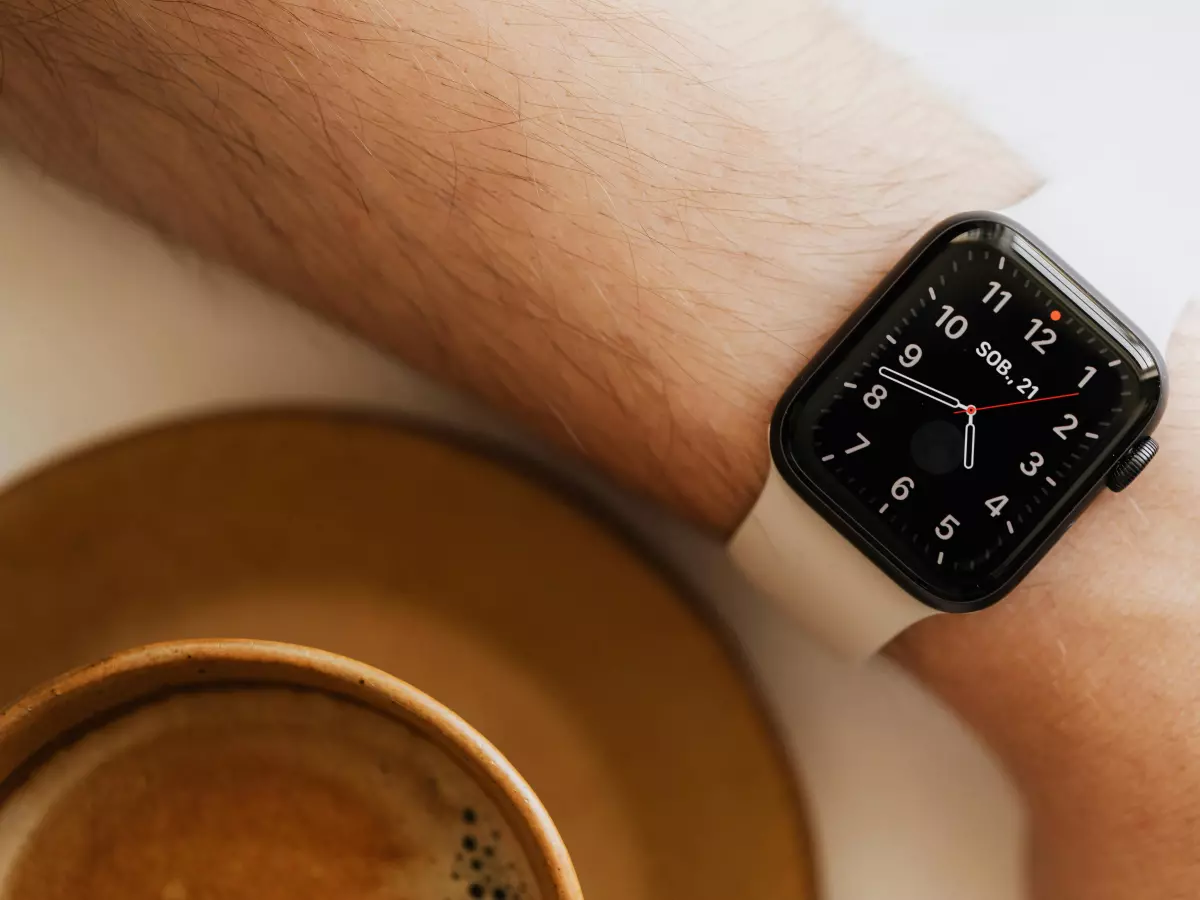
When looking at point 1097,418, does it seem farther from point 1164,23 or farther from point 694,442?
point 1164,23

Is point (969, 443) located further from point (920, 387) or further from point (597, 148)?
point (597, 148)

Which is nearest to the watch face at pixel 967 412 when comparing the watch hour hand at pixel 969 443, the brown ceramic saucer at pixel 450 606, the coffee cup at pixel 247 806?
the watch hour hand at pixel 969 443

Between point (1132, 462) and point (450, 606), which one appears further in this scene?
point (450, 606)

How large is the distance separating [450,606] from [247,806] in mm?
148

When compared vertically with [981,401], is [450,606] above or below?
below

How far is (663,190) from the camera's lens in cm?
51

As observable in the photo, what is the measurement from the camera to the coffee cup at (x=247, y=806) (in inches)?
18.7

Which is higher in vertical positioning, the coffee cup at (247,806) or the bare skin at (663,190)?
the bare skin at (663,190)

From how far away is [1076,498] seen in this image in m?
0.48

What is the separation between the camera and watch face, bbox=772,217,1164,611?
47cm

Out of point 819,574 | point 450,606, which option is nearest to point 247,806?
point 450,606

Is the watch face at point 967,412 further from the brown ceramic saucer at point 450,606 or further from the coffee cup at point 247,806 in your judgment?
the coffee cup at point 247,806

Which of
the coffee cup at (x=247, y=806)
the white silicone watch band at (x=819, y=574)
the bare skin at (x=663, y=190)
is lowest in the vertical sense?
the coffee cup at (x=247, y=806)

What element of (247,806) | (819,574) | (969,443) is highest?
(969,443)
